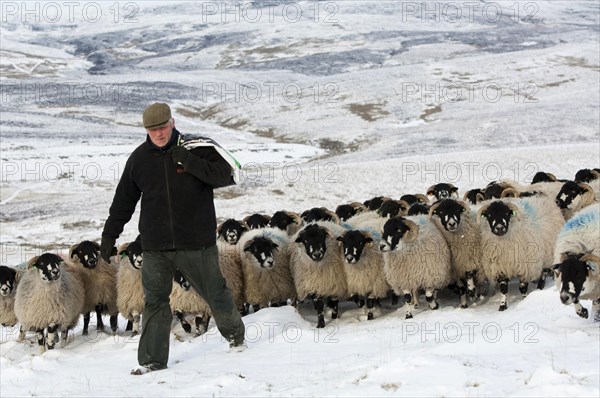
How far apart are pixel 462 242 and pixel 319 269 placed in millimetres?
2386

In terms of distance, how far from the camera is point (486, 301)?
422 inches

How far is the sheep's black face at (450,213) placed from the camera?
10.7 m

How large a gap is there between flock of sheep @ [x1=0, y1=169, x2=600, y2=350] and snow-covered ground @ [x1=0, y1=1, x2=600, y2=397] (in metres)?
0.46

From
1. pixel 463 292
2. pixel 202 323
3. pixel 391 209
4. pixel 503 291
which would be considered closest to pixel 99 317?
pixel 202 323

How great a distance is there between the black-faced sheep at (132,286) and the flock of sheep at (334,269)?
0.06ft

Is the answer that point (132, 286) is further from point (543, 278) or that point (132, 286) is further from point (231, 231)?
point (543, 278)

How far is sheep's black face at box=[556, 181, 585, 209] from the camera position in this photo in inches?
475

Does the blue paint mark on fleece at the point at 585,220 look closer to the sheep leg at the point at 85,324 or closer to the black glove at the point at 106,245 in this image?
the black glove at the point at 106,245

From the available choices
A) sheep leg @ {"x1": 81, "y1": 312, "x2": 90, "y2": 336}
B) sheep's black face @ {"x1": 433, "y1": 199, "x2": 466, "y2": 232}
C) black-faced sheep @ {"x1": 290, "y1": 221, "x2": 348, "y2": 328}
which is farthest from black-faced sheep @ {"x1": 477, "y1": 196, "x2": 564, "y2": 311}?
sheep leg @ {"x1": 81, "y1": 312, "x2": 90, "y2": 336}

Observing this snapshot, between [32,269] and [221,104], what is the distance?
50.4 metres

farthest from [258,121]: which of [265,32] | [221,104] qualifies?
[265,32]

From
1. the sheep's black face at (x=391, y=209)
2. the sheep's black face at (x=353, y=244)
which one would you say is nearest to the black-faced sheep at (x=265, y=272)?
the sheep's black face at (x=353, y=244)

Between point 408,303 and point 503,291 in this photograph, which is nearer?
point 503,291

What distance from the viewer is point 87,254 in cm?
1155
